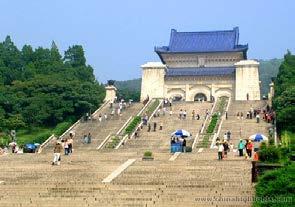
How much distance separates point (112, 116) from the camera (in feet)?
132

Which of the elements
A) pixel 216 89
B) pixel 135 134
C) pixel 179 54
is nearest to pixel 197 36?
pixel 179 54

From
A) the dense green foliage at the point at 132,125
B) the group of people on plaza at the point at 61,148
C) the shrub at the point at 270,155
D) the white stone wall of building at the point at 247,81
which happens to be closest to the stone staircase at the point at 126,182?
the group of people on plaza at the point at 61,148

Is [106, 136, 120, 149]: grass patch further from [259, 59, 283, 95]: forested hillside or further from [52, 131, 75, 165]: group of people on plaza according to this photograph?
[259, 59, 283, 95]: forested hillside

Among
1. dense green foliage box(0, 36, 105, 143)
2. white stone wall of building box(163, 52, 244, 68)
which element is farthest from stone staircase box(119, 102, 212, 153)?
white stone wall of building box(163, 52, 244, 68)

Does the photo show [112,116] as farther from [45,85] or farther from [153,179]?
[153,179]

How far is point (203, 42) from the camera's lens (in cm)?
6075

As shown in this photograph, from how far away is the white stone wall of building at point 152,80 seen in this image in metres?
54.7

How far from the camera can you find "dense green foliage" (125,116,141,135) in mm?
34250

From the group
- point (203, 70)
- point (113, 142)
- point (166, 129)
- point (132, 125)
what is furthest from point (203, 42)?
point (113, 142)

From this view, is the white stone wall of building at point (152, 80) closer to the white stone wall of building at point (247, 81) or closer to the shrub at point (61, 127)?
the white stone wall of building at point (247, 81)

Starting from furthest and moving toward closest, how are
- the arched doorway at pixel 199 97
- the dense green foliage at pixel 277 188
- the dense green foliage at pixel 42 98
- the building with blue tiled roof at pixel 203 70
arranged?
the arched doorway at pixel 199 97 < the building with blue tiled roof at pixel 203 70 < the dense green foliage at pixel 42 98 < the dense green foliage at pixel 277 188

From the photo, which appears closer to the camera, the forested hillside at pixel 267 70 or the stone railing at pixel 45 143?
the stone railing at pixel 45 143

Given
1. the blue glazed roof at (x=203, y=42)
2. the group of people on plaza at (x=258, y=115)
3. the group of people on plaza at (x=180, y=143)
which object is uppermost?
the blue glazed roof at (x=203, y=42)

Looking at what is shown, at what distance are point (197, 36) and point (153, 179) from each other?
152ft
